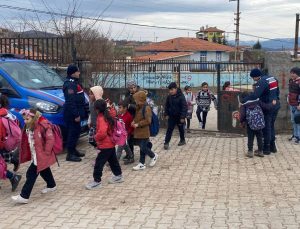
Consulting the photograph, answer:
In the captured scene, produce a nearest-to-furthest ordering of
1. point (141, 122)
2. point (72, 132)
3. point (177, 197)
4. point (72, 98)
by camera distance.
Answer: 1. point (177, 197)
2. point (141, 122)
3. point (72, 98)
4. point (72, 132)

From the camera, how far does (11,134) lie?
22.8 feet

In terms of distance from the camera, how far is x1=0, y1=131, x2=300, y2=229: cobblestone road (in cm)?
563

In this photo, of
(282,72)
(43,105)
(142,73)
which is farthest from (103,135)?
(142,73)

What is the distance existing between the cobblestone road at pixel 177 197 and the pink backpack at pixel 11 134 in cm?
70

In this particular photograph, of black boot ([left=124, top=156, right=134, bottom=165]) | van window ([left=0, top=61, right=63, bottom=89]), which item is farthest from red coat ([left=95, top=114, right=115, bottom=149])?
van window ([left=0, top=61, right=63, bottom=89])

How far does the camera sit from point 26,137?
21.3 feet

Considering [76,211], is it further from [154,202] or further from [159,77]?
[159,77]

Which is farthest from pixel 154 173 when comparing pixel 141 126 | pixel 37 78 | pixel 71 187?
pixel 37 78

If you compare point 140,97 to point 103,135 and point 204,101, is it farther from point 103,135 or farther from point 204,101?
point 204,101

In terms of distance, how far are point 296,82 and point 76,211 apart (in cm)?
621

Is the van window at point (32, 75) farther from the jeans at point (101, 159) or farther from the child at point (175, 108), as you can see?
the jeans at point (101, 159)

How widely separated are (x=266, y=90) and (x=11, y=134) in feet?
16.0

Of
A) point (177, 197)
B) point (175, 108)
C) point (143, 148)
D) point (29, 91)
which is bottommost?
point (177, 197)

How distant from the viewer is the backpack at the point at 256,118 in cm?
889
